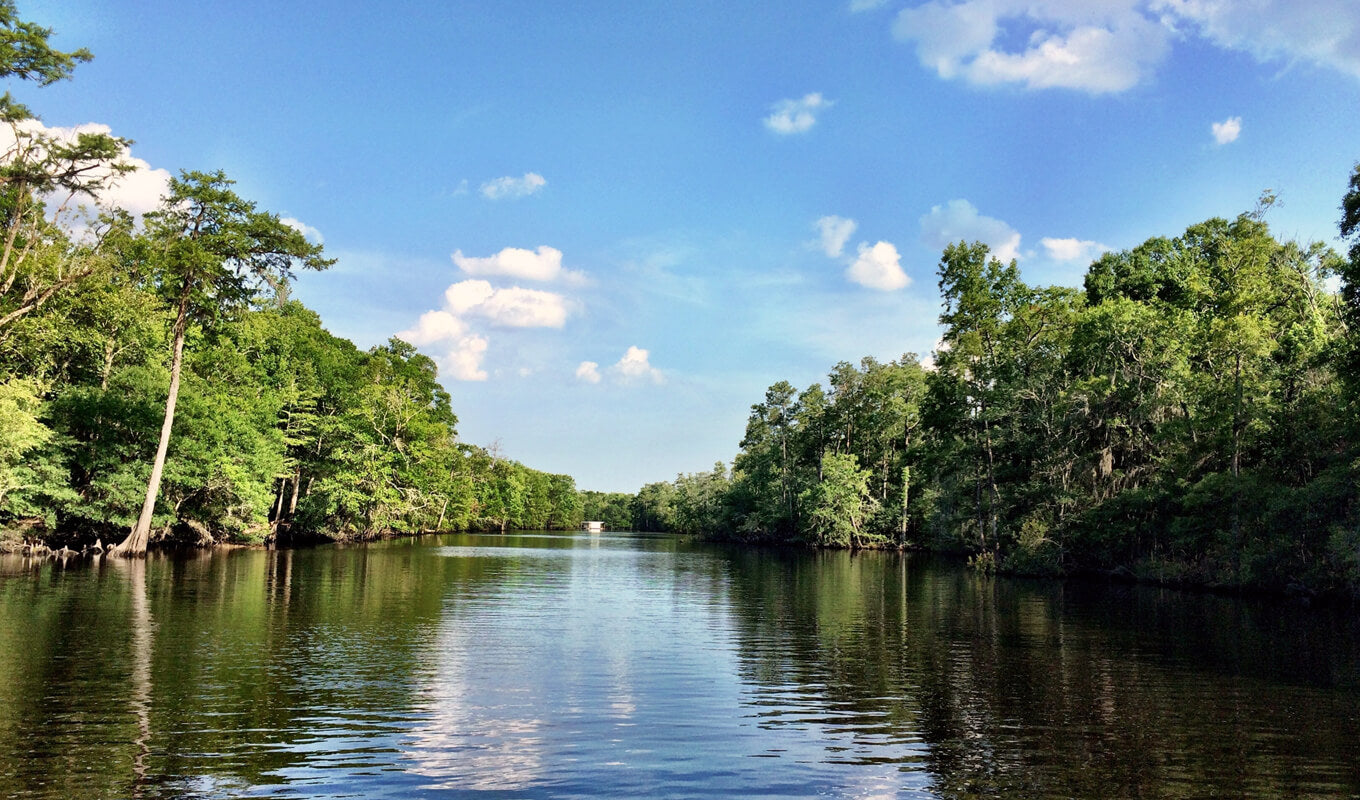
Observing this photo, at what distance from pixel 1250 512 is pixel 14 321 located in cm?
5137

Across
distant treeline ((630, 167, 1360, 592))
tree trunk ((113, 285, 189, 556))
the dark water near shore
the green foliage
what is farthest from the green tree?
the green foliage

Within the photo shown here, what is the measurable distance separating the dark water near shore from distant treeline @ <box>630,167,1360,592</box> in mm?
7959

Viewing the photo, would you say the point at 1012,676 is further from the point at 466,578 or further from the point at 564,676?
the point at 466,578

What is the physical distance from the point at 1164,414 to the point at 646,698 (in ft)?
126

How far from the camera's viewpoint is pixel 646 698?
43.4ft

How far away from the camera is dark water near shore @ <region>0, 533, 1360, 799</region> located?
29.7 feet

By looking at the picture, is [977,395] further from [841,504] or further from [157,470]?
[157,470]

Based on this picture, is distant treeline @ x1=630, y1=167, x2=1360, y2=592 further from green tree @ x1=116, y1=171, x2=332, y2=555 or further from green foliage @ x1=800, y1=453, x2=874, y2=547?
green tree @ x1=116, y1=171, x2=332, y2=555

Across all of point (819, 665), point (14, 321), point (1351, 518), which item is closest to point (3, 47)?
point (14, 321)

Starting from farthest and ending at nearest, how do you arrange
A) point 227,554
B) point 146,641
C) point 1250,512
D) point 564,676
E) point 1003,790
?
point 227,554
point 1250,512
point 146,641
point 564,676
point 1003,790

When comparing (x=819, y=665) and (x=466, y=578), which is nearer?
(x=819, y=665)

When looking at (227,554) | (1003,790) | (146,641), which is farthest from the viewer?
(227,554)

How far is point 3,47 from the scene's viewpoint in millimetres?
27344

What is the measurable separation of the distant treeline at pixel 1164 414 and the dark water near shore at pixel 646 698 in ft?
26.1
